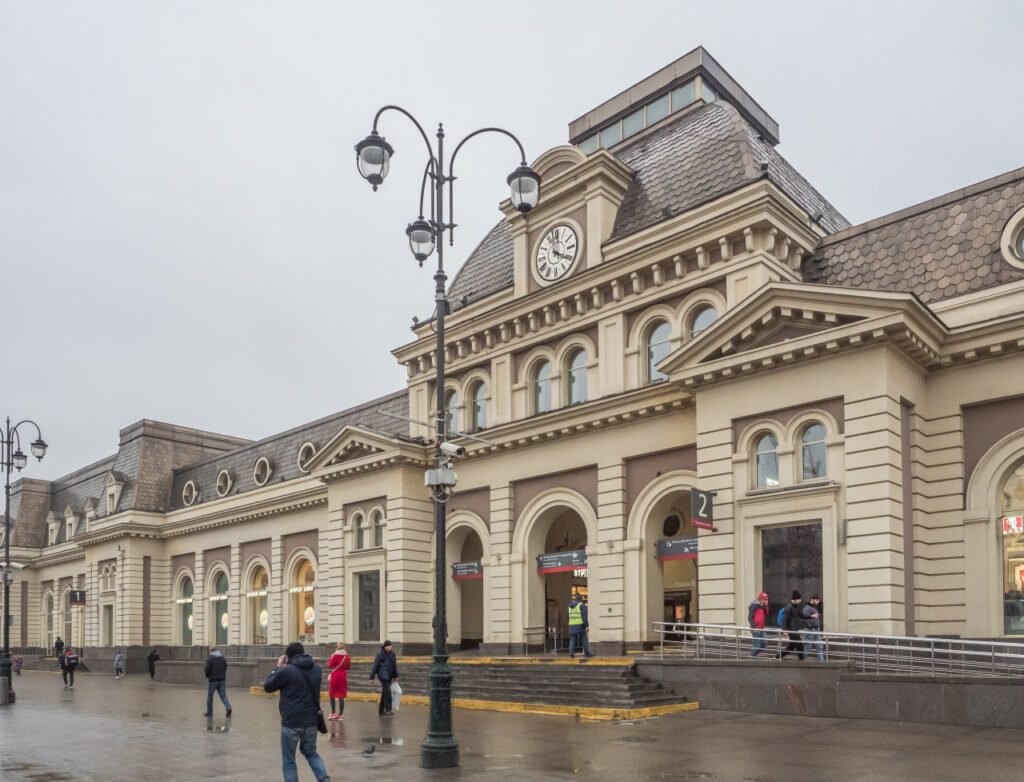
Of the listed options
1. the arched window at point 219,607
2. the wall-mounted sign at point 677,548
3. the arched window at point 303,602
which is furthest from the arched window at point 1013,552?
the arched window at point 219,607

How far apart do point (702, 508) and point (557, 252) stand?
1099 cm

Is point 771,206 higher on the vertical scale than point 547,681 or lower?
higher

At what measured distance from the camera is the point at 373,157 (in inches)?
629

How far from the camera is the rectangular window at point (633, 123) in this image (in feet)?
127

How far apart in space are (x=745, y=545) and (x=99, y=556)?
43334mm

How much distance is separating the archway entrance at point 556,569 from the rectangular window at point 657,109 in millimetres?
14962

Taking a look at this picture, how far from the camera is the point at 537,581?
3188 centimetres

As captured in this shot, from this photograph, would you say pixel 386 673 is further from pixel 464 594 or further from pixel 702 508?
pixel 464 594

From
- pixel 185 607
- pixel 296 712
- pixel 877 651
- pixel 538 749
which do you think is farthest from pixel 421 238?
pixel 185 607

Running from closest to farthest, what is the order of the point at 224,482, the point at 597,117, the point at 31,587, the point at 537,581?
the point at 537,581 → the point at 597,117 → the point at 224,482 → the point at 31,587

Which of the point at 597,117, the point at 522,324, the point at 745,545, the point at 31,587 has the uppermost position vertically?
the point at 597,117

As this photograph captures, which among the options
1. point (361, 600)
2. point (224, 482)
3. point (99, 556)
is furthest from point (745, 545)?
point (99, 556)

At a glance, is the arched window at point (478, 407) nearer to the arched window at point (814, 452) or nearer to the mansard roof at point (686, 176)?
the mansard roof at point (686, 176)

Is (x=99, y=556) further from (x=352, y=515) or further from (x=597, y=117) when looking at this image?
(x=597, y=117)
